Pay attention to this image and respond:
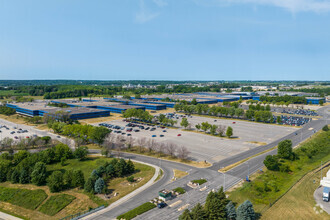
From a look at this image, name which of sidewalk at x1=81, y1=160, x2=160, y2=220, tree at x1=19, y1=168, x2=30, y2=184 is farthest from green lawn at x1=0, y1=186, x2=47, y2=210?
sidewalk at x1=81, y1=160, x2=160, y2=220

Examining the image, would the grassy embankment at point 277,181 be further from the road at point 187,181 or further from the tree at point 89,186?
the tree at point 89,186

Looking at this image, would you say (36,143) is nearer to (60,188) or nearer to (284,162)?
(60,188)

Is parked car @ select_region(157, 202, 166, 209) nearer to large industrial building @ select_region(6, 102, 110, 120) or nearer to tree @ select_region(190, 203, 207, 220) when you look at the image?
tree @ select_region(190, 203, 207, 220)

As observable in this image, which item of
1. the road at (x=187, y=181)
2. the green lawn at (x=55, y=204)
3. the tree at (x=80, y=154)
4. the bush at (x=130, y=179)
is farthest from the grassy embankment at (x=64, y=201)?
the tree at (x=80, y=154)

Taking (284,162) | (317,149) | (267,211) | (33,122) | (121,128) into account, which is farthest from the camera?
(33,122)

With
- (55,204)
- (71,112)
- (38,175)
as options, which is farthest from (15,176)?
(71,112)

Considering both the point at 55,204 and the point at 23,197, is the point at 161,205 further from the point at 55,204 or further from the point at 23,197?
the point at 23,197

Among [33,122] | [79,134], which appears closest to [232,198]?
[79,134]
